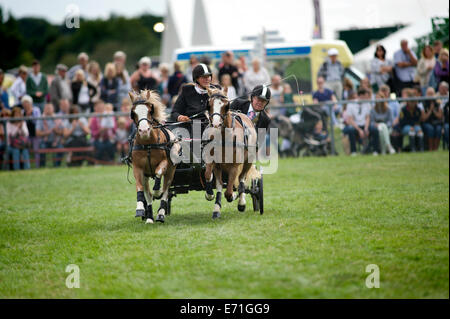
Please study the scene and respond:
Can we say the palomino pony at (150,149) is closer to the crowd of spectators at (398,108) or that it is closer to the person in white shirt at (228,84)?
the person in white shirt at (228,84)

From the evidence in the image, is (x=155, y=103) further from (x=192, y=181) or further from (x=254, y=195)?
(x=254, y=195)

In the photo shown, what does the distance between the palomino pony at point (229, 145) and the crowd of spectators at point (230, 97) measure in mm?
8142

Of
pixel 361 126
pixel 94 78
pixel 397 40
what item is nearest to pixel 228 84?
pixel 361 126

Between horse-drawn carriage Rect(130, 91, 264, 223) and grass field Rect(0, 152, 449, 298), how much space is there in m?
0.43

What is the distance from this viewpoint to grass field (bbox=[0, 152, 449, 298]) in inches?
237

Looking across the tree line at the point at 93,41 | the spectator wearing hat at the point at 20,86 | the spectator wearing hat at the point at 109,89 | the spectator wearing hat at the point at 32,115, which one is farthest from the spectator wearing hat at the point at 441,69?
the tree line at the point at 93,41

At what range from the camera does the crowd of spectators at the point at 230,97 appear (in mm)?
19078

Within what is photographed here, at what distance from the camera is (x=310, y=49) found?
2689 centimetres

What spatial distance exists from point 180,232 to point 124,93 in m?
12.8

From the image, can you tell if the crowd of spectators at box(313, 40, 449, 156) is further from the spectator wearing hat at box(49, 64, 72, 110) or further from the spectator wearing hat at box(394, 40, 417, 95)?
the spectator wearing hat at box(49, 64, 72, 110)

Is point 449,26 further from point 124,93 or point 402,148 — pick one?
point 124,93

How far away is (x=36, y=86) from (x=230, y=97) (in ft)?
21.2

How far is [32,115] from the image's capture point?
20641mm

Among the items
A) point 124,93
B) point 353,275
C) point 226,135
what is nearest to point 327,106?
point 124,93
